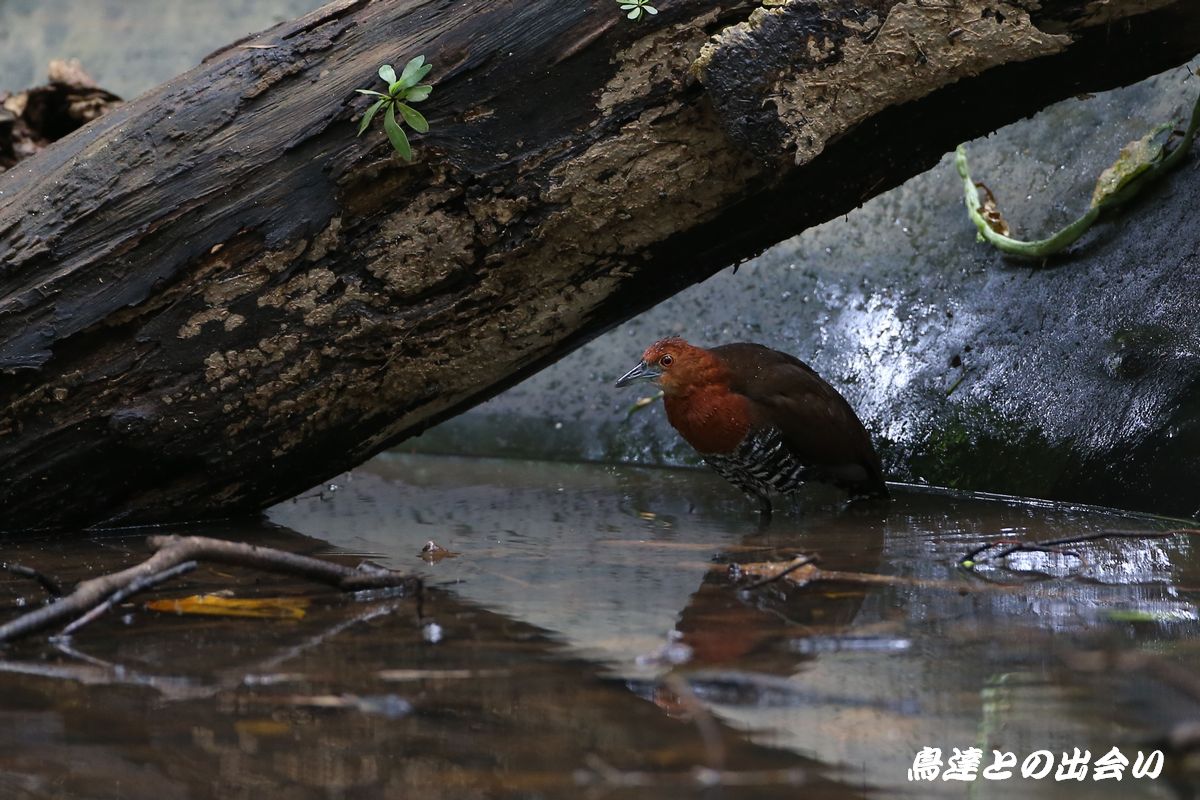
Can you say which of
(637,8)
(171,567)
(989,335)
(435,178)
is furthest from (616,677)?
(989,335)

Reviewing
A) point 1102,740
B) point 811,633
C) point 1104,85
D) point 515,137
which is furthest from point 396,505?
point 1102,740

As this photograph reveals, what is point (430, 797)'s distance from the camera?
1.65 m

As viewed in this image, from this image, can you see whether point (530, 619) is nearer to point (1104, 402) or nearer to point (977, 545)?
point (977, 545)

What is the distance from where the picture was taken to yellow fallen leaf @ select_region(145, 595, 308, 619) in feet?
8.57

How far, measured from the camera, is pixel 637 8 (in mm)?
3131

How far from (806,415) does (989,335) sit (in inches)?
41.0

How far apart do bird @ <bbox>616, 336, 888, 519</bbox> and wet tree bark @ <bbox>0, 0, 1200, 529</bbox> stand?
78 cm

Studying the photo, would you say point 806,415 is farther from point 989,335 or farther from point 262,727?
point 262,727

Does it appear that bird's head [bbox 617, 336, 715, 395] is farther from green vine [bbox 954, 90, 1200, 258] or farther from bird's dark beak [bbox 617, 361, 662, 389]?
green vine [bbox 954, 90, 1200, 258]

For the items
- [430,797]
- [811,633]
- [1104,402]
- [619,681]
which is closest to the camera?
[430,797]

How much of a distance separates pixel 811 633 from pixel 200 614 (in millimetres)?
1264

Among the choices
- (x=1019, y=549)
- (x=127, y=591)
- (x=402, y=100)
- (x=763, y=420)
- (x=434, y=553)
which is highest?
(x=402, y=100)

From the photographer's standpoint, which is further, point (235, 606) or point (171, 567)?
point (235, 606)

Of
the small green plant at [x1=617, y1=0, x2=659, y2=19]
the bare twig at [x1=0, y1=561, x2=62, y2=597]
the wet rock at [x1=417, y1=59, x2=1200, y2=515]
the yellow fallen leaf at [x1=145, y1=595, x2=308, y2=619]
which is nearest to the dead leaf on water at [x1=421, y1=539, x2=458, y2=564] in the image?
the yellow fallen leaf at [x1=145, y1=595, x2=308, y2=619]
